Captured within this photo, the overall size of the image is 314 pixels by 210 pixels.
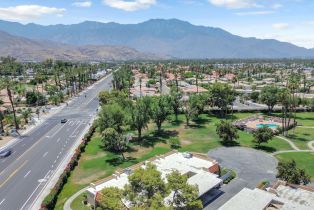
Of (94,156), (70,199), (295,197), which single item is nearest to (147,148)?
(94,156)

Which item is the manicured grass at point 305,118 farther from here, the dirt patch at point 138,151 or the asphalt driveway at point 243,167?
the dirt patch at point 138,151

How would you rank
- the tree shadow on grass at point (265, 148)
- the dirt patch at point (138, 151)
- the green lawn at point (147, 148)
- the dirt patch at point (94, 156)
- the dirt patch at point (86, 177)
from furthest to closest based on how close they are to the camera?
the tree shadow on grass at point (265, 148), the dirt patch at point (138, 151), the dirt patch at point (94, 156), the green lawn at point (147, 148), the dirt patch at point (86, 177)

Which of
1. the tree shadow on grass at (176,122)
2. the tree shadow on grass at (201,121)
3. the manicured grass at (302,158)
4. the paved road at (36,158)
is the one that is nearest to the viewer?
the paved road at (36,158)

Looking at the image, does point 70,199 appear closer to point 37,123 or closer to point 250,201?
point 250,201

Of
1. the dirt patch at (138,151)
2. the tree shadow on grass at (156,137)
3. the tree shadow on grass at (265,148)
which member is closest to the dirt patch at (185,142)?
the tree shadow on grass at (156,137)

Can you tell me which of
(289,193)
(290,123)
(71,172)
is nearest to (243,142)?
(290,123)

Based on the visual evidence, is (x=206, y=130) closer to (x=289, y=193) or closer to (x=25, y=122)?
(x=289, y=193)
